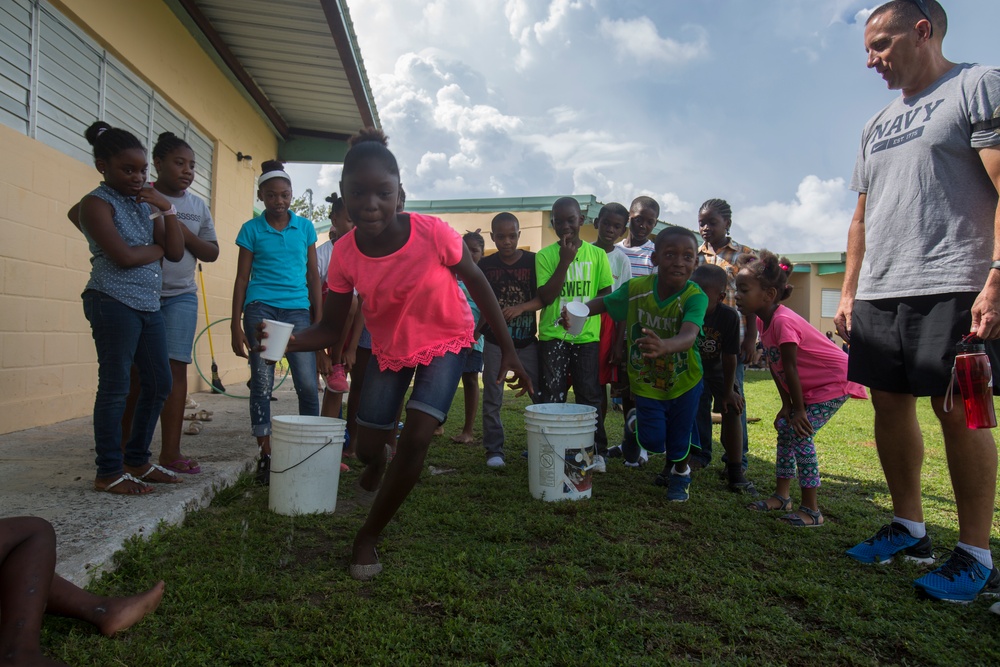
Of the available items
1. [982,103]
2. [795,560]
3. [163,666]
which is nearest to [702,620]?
[795,560]

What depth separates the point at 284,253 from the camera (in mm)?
4082

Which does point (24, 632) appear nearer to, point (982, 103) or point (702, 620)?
point (702, 620)

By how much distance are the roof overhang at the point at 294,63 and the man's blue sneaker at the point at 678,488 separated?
5.03 metres

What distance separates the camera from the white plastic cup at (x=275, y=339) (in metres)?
2.86

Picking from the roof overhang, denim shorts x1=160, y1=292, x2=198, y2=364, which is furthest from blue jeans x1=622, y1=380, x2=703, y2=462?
the roof overhang

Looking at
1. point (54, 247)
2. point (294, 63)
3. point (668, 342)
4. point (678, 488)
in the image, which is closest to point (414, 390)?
point (668, 342)

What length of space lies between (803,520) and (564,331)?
1.89 metres

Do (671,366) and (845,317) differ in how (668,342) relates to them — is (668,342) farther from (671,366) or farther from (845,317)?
(845,317)

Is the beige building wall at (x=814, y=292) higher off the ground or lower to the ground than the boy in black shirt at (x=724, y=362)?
higher

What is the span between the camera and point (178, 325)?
375 centimetres

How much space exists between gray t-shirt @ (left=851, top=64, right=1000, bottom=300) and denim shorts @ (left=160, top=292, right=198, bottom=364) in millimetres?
3565

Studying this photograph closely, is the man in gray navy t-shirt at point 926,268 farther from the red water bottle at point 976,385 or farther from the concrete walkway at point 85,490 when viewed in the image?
the concrete walkway at point 85,490

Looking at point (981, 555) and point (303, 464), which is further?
point (303, 464)

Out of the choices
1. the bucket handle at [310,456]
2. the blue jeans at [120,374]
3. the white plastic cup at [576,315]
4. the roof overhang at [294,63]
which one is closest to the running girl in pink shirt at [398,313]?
the bucket handle at [310,456]
